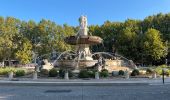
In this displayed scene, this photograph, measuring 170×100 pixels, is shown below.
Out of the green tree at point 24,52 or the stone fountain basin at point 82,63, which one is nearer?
the stone fountain basin at point 82,63

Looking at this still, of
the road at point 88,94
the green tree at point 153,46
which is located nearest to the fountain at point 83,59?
the road at point 88,94

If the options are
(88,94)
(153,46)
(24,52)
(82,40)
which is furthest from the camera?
(24,52)

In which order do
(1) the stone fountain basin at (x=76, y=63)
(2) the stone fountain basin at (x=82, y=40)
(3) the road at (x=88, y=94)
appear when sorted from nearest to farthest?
(3) the road at (x=88, y=94) → (1) the stone fountain basin at (x=76, y=63) → (2) the stone fountain basin at (x=82, y=40)

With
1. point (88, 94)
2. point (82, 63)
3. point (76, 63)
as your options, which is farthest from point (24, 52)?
point (88, 94)

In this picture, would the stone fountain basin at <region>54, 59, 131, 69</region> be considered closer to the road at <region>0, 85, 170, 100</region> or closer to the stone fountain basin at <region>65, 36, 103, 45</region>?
the stone fountain basin at <region>65, 36, 103, 45</region>

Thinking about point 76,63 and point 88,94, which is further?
point 76,63

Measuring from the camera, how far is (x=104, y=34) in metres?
86.8

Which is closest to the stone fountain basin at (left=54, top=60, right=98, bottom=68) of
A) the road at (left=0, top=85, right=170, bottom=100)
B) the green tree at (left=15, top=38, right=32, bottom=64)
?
the road at (left=0, top=85, right=170, bottom=100)

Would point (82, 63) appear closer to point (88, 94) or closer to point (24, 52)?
point (88, 94)

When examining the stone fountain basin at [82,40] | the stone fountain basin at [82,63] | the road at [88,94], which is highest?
the stone fountain basin at [82,40]

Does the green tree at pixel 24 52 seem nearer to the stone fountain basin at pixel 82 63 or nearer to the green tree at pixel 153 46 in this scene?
the green tree at pixel 153 46

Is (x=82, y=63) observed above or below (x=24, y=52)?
below

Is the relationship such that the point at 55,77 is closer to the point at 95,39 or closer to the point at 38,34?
the point at 95,39

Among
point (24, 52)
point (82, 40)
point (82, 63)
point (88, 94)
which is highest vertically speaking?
point (24, 52)
